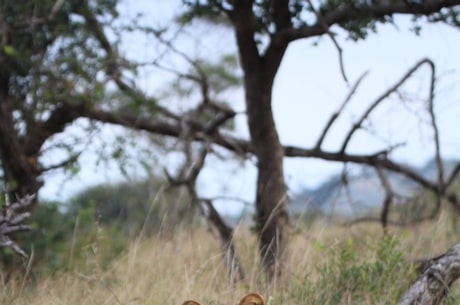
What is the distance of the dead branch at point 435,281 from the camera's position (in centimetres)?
404

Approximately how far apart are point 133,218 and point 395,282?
12.2 m

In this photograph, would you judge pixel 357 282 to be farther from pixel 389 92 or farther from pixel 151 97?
pixel 151 97

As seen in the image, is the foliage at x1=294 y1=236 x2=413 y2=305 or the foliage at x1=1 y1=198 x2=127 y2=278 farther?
the foliage at x1=1 y1=198 x2=127 y2=278

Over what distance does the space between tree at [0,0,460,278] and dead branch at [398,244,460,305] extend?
Answer: 2262mm

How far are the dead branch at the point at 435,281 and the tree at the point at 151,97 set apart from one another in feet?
7.42

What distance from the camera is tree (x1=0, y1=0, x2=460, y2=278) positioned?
657 centimetres

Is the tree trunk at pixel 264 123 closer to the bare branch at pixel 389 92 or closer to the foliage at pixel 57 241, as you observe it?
the bare branch at pixel 389 92

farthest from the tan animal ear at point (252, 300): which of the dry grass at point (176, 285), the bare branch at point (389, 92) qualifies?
the bare branch at point (389, 92)

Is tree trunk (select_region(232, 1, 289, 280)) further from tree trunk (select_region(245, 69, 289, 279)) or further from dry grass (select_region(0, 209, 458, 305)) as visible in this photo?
dry grass (select_region(0, 209, 458, 305))

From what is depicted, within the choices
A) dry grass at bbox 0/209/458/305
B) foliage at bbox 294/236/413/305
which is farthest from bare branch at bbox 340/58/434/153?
foliage at bbox 294/236/413/305

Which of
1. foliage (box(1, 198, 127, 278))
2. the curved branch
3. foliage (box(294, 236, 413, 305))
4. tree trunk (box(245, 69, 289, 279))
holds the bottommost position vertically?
foliage (box(294, 236, 413, 305))

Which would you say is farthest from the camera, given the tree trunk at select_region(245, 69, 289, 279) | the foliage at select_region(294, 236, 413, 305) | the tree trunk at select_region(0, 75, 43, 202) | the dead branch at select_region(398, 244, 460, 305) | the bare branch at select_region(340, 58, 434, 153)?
the tree trunk at select_region(0, 75, 43, 202)

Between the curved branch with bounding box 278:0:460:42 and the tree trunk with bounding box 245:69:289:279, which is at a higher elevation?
the curved branch with bounding box 278:0:460:42

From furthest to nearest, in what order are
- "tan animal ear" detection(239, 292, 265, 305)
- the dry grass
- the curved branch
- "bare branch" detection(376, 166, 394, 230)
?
"bare branch" detection(376, 166, 394, 230)
the curved branch
the dry grass
"tan animal ear" detection(239, 292, 265, 305)
